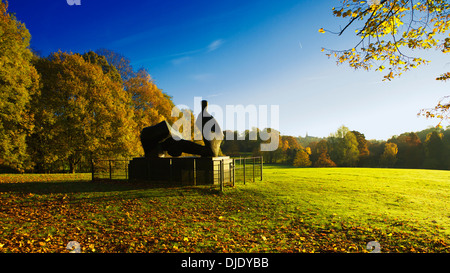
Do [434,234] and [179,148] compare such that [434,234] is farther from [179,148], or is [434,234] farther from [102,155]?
[102,155]

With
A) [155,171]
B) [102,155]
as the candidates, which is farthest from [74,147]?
[155,171]

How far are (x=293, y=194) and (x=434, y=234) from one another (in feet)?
17.8

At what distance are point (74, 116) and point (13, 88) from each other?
4.94 m

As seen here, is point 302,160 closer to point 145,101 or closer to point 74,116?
point 145,101

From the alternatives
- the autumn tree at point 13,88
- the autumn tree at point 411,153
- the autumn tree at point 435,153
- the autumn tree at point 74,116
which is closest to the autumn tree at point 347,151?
the autumn tree at point 411,153

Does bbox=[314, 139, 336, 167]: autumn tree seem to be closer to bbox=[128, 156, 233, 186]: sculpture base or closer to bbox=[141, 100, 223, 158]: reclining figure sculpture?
bbox=[128, 156, 233, 186]: sculpture base

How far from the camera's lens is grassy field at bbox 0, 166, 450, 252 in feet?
16.3

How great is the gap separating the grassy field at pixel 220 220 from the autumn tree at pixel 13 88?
27.2 ft

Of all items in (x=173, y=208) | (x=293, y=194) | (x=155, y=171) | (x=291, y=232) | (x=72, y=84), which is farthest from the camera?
(x=72, y=84)

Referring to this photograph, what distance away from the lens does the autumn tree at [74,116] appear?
67.1 ft

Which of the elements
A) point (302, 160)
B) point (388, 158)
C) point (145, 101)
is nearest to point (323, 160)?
point (302, 160)

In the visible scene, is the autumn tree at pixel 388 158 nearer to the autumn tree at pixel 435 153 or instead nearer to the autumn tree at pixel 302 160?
the autumn tree at pixel 435 153

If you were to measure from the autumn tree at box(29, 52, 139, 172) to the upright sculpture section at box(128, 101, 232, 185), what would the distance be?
893cm
